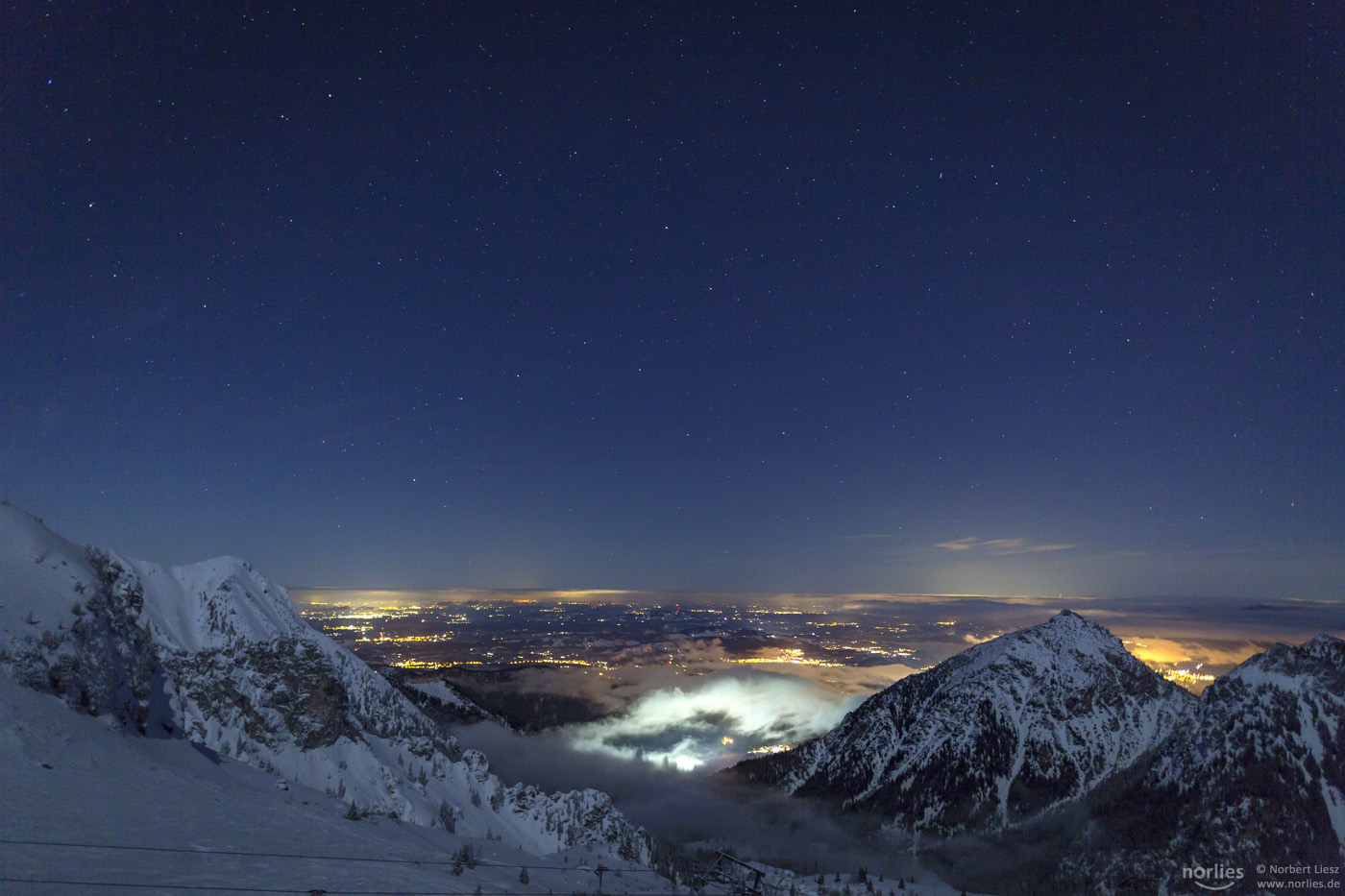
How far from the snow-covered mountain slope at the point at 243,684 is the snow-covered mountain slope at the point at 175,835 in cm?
617

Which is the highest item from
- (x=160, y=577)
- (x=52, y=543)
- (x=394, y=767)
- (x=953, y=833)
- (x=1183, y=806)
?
(x=52, y=543)

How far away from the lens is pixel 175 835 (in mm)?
14094

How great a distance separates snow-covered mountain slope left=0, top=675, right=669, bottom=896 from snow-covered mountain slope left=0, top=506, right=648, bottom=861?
6.17 metres

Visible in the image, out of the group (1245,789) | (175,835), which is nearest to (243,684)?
(175,835)

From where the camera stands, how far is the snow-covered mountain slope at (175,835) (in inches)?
460

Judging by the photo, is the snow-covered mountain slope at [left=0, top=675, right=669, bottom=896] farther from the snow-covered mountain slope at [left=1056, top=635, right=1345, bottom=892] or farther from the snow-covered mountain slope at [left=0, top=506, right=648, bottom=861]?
the snow-covered mountain slope at [left=1056, top=635, right=1345, bottom=892]

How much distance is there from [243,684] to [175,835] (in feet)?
279

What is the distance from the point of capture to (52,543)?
117 ft

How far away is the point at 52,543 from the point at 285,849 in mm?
34853

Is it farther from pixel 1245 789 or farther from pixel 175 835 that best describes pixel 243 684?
pixel 1245 789

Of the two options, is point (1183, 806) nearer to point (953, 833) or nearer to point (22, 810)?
point (953, 833)

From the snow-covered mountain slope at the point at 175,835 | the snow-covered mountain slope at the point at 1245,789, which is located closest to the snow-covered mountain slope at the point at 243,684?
the snow-covered mountain slope at the point at 175,835

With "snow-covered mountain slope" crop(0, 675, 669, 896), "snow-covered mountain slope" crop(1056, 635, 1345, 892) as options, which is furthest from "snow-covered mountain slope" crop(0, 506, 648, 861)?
"snow-covered mountain slope" crop(1056, 635, 1345, 892)

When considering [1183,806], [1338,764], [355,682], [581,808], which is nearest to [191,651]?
[355,682]
